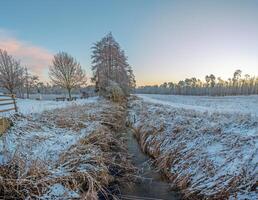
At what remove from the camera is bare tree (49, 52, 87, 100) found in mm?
30672

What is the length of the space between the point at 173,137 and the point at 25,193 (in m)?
5.26

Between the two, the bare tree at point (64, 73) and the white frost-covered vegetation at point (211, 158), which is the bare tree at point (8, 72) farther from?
the white frost-covered vegetation at point (211, 158)

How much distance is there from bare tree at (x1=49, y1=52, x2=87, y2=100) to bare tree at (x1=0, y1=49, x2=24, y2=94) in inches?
217

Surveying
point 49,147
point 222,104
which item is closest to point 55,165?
point 49,147

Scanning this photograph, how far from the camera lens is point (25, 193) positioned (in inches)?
158

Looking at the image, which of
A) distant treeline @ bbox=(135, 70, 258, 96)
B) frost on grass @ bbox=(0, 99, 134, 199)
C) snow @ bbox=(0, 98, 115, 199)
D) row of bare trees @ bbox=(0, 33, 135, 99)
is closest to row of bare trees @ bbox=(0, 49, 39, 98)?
row of bare trees @ bbox=(0, 33, 135, 99)

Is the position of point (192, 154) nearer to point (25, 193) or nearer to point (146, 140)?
point (146, 140)

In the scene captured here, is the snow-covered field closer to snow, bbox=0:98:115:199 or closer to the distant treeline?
snow, bbox=0:98:115:199

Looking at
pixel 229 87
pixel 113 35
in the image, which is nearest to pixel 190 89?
pixel 229 87

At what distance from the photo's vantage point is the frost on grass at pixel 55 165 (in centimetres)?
412

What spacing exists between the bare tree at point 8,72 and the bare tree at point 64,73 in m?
5.52

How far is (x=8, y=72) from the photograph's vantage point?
2564 centimetres

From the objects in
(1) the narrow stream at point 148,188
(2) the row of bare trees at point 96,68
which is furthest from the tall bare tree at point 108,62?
(1) the narrow stream at point 148,188

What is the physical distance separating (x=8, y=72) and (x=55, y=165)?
2608 centimetres
